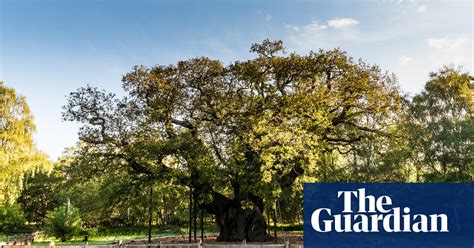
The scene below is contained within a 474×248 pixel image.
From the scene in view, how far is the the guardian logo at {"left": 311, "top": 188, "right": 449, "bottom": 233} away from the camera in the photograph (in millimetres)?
13477

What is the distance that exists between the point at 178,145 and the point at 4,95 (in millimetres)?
22990

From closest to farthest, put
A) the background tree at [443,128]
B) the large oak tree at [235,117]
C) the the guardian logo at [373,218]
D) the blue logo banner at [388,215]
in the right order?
1. the the guardian logo at [373,218]
2. the blue logo banner at [388,215]
3. the large oak tree at [235,117]
4. the background tree at [443,128]

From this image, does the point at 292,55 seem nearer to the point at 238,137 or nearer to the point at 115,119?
the point at 238,137

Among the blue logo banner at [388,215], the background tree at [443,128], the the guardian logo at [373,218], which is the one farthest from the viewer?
the background tree at [443,128]

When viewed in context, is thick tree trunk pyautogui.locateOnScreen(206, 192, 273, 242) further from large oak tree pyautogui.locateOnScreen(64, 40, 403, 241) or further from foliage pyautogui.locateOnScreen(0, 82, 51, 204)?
foliage pyautogui.locateOnScreen(0, 82, 51, 204)

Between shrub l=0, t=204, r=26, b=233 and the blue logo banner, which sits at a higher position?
the blue logo banner

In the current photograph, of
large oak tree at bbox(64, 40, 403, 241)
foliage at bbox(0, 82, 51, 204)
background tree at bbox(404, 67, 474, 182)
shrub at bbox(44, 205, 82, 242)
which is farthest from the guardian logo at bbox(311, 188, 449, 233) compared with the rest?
foliage at bbox(0, 82, 51, 204)

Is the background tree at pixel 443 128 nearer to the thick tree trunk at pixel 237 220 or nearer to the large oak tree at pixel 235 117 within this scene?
the large oak tree at pixel 235 117

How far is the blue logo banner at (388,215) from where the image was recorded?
13.6 m

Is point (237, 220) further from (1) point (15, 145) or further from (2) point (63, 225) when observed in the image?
(1) point (15, 145)

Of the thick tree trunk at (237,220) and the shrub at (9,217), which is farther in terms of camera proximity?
the shrub at (9,217)

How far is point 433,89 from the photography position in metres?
32.1

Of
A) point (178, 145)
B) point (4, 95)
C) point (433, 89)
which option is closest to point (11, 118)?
point (4, 95)

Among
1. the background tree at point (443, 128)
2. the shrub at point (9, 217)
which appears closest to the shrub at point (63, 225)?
the shrub at point (9, 217)
